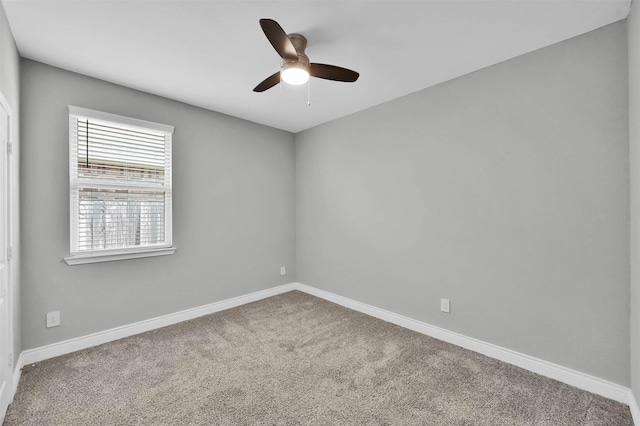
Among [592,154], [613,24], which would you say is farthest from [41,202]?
[613,24]

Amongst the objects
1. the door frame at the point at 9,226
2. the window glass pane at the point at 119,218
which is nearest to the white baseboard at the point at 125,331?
the door frame at the point at 9,226

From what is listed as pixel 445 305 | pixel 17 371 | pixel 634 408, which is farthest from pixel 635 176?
pixel 17 371

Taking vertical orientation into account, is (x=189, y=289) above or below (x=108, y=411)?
above

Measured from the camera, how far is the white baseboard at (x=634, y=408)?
168 centimetres

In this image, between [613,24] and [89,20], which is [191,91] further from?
[613,24]

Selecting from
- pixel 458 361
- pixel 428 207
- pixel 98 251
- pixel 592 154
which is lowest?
pixel 458 361

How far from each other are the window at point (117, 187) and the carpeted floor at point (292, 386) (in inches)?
37.0

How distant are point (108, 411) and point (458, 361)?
2584 millimetres

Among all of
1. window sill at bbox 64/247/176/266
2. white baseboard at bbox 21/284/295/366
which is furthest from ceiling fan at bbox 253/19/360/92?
white baseboard at bbox 21/284/295/366

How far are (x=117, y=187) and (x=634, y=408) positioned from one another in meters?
4.32

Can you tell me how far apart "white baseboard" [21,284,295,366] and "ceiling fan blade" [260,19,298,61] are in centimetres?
293

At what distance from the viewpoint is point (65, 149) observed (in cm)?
253

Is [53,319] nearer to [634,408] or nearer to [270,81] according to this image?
[270,81]

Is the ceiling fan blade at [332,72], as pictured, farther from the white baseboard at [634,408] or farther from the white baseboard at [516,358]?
the white baseboard at [634,408]
